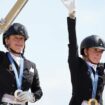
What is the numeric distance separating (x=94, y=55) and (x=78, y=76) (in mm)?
551

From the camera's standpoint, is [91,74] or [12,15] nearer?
[12,15]

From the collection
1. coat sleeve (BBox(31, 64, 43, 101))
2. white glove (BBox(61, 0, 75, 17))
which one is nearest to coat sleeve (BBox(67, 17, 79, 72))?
white glove (BBox(61, 0, 75, 17))

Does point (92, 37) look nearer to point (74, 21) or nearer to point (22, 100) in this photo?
point (74, 21)

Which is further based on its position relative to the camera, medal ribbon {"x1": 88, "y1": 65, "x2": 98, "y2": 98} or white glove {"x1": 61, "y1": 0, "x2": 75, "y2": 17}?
medal ribbon {"x1": 88, "y1": 65, "x2": 98, "y2": 98}

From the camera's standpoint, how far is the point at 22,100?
13.4 meters

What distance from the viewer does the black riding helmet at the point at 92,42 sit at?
1411cm

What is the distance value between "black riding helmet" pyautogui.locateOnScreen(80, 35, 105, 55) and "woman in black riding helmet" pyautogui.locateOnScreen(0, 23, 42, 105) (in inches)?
42.5

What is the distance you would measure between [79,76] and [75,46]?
24.0 inches

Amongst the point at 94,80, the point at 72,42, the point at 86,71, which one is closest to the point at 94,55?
the point at 86,71

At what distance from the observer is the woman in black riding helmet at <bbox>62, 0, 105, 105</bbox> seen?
44.3ft

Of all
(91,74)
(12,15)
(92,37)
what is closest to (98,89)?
(91,74)

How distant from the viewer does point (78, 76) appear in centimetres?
1368

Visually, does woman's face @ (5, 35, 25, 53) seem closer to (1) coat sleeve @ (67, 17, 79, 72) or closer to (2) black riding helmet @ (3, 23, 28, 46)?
(2) black riding helmet @ (3, 23, 28, 46)

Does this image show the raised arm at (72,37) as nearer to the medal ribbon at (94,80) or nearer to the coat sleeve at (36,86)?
the medal ribbon at (94,80)
